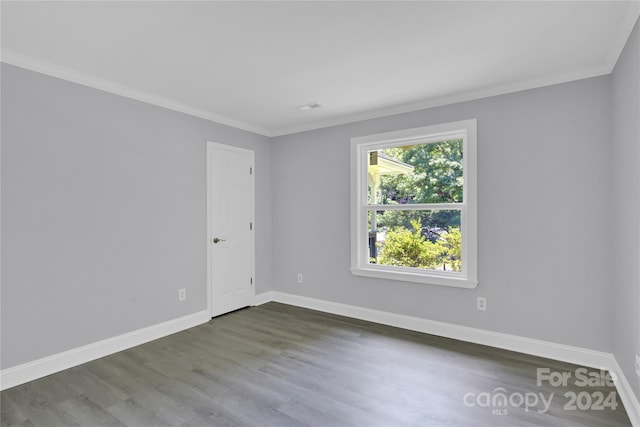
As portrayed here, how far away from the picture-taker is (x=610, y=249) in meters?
2.67

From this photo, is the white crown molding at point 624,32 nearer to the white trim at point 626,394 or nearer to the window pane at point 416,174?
the window pane at point 416,174

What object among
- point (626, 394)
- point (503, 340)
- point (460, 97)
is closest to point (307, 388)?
point (503, 340)

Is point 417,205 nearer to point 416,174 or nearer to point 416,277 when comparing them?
point 416,174

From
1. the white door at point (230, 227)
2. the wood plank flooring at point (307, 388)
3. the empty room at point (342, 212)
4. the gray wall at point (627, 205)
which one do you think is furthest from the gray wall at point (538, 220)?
the white door at point (230, 227)

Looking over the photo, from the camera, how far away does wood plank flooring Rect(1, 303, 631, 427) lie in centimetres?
208

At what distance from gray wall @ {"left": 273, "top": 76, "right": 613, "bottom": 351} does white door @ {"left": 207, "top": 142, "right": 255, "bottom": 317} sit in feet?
5.84

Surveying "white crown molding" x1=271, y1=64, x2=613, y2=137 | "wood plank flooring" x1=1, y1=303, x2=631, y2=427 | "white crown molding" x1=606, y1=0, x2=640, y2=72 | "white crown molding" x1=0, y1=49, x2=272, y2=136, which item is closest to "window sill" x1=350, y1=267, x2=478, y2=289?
"wood plank flooring" x1=1, y1=303, x2=631, y2=427

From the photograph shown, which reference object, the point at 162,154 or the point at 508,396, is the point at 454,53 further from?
the point at 162,154

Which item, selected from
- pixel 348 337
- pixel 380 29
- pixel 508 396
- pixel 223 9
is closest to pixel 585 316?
pixel 508 396

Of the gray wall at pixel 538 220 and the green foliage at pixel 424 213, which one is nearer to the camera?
the gray wall at pixel 538 220

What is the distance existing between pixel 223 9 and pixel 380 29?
1004 millimetres

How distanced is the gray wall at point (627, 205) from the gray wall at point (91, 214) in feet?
12.7

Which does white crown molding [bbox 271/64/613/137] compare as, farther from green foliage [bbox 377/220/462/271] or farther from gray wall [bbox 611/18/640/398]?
green foliage [bbox 377/220/462/271]

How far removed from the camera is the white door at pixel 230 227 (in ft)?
13.3
